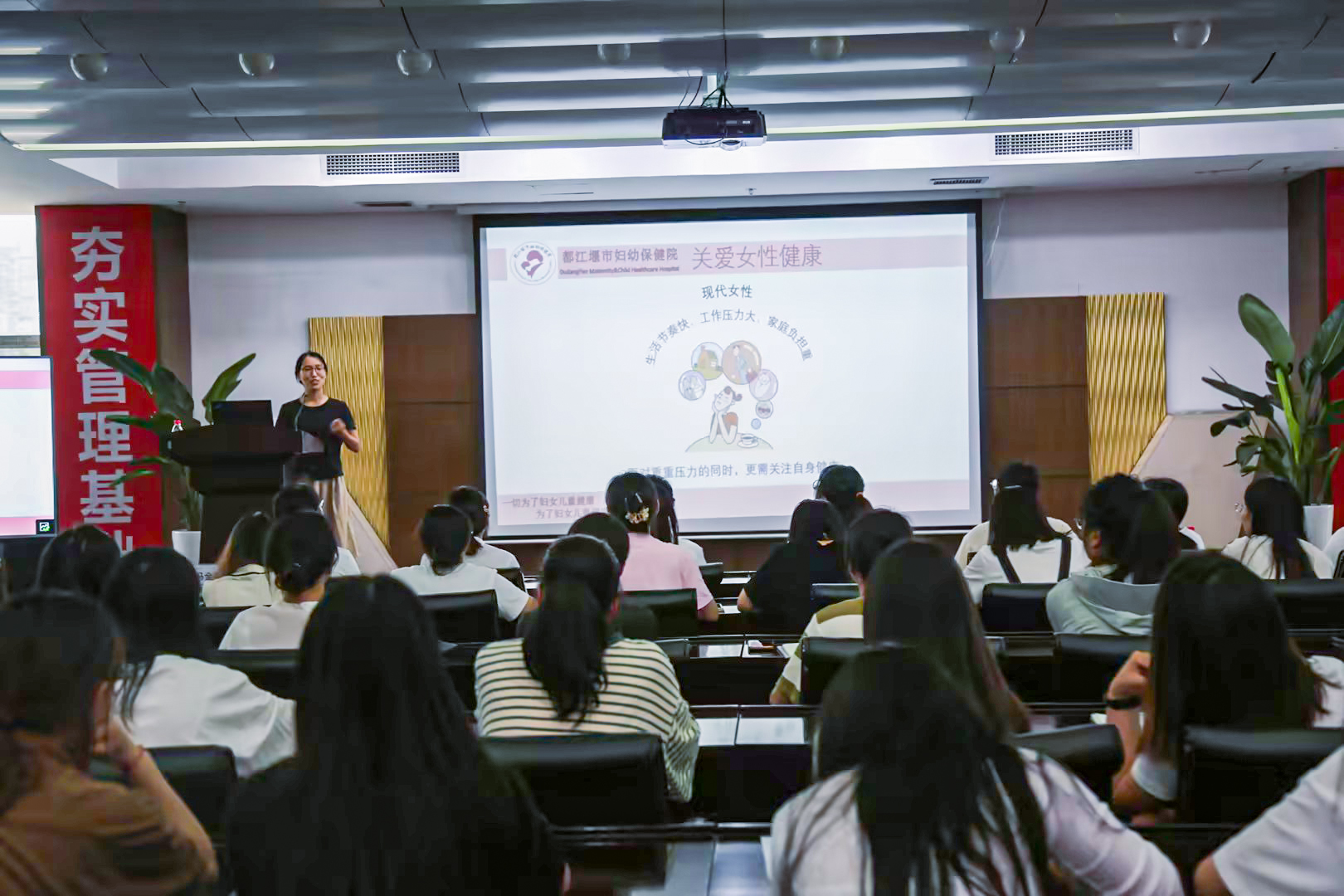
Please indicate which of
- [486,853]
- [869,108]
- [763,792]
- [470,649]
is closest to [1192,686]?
[763,792]

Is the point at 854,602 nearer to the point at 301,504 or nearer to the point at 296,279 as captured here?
the point at 301,504

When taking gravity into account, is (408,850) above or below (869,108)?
below

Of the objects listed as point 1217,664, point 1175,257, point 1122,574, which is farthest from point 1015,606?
point 1175,257

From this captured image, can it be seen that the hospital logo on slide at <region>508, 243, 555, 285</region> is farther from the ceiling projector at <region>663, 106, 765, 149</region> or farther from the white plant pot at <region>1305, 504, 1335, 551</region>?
the white plant pot at <region>1305, 504, 1335, 551</region>

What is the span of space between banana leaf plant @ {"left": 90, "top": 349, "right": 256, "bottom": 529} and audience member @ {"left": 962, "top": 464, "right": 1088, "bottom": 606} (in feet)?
15.8

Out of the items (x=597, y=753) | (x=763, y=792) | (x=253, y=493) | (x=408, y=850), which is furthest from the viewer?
(x=253, y=493)

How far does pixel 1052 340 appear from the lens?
8.35 m

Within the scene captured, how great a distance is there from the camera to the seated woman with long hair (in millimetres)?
2307

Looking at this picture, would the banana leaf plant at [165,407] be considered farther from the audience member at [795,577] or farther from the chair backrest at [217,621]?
the audience member at [795,577]

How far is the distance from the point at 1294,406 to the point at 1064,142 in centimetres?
204

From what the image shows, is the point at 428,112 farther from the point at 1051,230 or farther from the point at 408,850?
the point at 408,850

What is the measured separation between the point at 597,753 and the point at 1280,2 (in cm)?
460

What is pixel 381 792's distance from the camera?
4.53 feet

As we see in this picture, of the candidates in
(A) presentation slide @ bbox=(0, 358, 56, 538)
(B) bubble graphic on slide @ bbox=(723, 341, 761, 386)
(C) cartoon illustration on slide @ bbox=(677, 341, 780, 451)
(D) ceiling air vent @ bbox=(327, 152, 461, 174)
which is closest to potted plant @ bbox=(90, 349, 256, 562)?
(A) presentation slide @ bbox=(0, 358, 56, 538)
